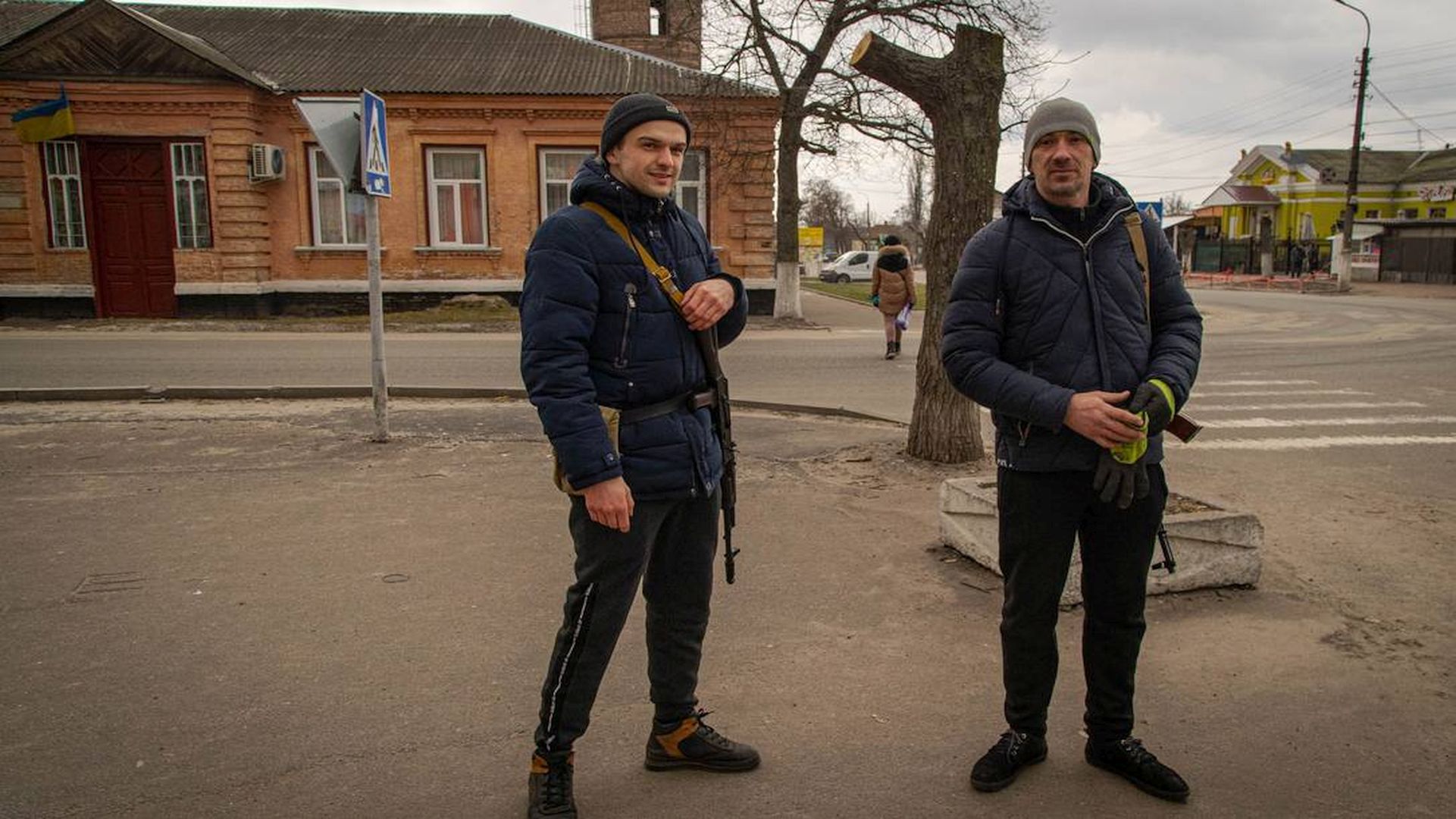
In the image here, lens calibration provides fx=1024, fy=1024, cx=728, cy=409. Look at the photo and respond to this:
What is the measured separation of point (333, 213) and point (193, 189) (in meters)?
3.01

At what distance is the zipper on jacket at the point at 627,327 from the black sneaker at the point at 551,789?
3.96 feet

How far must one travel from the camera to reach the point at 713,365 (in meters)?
3.26

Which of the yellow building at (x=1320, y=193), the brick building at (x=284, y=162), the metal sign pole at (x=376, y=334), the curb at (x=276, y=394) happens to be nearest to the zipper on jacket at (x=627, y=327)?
the metal sign pole at (x=376, y=334)

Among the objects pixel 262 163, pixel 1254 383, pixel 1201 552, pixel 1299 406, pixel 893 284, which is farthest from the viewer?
pixel 262 163

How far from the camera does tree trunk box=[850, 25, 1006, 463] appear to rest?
696cm

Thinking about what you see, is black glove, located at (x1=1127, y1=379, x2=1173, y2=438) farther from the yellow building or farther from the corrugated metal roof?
the yellow building

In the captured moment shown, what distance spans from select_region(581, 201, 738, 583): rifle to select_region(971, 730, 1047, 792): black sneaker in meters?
0.99

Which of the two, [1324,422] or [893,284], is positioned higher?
[893,284]

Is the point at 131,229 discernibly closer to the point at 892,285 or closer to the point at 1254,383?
the point at 892,285

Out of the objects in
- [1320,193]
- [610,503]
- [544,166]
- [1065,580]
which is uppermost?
[1320,193]

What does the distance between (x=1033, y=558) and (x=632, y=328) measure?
146 centimetres

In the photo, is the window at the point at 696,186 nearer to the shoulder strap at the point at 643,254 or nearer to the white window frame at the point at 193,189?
the white window frame at the point at 193,189

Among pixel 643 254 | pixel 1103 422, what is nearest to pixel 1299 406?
pixel 1103 422

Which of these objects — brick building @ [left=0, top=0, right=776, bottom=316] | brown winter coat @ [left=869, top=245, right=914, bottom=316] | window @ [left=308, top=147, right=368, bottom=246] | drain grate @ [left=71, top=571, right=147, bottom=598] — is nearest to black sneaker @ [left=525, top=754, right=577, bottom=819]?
drain grate @ [left=71, top=571, right=147, bottom=598]
